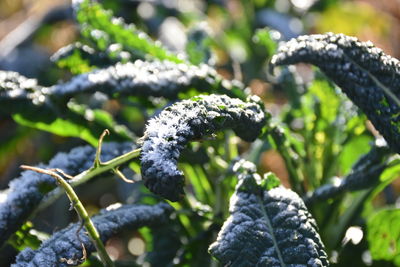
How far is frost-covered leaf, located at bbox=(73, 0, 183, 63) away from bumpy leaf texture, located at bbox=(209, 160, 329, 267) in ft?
1.30

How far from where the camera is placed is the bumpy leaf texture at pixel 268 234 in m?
0.75

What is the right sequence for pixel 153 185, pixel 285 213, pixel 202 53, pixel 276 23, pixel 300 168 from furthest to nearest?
pixel 276 23 < pixel 202 53 < pixel 300 168 < pixel 285 213 < pixel 153 185

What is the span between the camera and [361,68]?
0.85 metres

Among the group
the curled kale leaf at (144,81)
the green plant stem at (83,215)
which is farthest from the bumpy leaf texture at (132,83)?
the green plant stem at (83,215)

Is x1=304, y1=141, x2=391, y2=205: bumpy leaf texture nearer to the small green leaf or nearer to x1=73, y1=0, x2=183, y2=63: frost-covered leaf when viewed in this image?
the small green leaf

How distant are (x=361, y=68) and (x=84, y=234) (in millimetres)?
486

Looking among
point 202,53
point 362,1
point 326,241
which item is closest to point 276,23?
point 202,53

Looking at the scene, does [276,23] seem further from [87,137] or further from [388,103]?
[388,103]

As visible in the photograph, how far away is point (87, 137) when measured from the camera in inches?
45.9

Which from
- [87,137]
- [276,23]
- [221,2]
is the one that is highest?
[221,2]

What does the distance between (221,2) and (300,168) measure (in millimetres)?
1210

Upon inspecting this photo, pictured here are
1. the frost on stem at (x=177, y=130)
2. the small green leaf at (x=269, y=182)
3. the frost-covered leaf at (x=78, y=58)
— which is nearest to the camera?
the frost on stem at (x=177, y=130)

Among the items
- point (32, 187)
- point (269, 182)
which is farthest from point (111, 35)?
point (269, 182)

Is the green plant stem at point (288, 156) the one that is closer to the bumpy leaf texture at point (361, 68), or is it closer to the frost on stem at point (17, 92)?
the bumpy leaf texture at point (361, 68)
